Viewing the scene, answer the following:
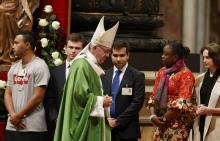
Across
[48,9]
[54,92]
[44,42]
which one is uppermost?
[48,9]

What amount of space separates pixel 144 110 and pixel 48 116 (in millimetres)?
2065

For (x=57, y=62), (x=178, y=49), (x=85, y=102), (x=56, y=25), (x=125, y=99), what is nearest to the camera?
(x=85, y=102)

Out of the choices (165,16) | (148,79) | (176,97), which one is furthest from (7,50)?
(165,16)

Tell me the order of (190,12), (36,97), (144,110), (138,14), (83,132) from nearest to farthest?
1. (83,132)
2. (36,97)
3. (144,110)
4. (138,14)
5. (190,12)

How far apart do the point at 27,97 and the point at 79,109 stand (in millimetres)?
Result: 804

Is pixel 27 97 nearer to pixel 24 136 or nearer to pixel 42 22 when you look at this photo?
pixel 24 136

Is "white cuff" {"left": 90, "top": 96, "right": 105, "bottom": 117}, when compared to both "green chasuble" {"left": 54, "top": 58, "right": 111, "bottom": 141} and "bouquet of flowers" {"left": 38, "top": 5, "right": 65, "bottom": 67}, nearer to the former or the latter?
"green chasuble" {"left": 54, "top": 58, "right": 111, "bottom": 141}

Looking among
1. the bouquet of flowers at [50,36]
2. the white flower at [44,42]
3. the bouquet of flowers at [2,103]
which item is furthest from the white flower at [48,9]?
the bouquet of flowers at [2,103]

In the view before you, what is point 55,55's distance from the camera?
6.99 m

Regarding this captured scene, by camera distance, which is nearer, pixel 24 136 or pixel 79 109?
pixel 79 109

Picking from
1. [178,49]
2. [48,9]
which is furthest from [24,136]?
[48,9]

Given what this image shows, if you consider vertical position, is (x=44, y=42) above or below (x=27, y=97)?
above

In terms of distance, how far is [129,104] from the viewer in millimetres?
5957

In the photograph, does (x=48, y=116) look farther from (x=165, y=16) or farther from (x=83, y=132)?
(x=165, y=16)
